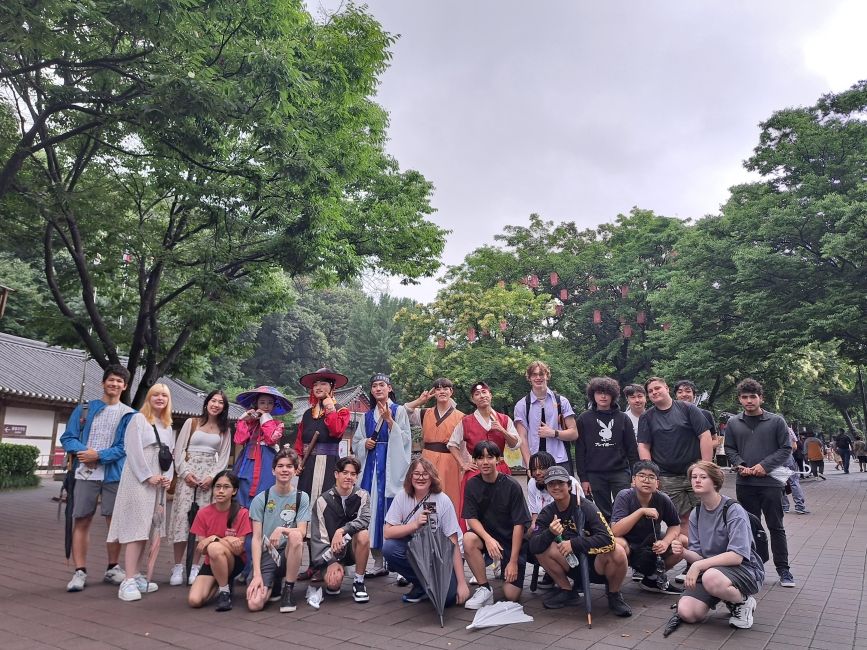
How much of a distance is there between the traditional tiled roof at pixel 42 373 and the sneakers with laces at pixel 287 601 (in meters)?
16.5

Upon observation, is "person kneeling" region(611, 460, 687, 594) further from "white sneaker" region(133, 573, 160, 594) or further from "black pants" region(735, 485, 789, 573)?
"white sneaker" region(133, 573, 160, 594)

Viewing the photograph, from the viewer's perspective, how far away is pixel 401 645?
3.89 m

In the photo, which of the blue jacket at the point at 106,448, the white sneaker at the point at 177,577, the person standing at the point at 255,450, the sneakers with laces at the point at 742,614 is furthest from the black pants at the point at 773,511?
the blue jacket at the point at 106,448

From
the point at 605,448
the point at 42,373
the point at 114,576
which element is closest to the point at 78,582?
the point at 114,576

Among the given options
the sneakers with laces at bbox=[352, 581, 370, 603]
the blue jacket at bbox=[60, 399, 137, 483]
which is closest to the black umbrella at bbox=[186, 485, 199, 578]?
the blue jacket at bbox=[60, 399, 137, 483]

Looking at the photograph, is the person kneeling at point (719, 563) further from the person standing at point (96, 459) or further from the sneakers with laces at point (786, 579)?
the person standing at point (96, 459)

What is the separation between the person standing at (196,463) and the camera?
5504mm

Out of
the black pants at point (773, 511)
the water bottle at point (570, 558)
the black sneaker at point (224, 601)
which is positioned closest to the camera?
the water bottle at point (570, 558)

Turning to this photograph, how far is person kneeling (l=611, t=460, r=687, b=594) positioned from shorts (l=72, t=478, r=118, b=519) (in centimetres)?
436

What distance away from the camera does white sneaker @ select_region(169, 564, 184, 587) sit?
5449mm

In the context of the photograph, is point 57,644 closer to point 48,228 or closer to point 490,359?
point 48,228

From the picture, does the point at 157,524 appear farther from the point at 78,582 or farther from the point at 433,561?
the point at 433,561

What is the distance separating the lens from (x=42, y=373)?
21484 millimetres

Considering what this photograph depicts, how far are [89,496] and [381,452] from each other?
2619 millimetres
